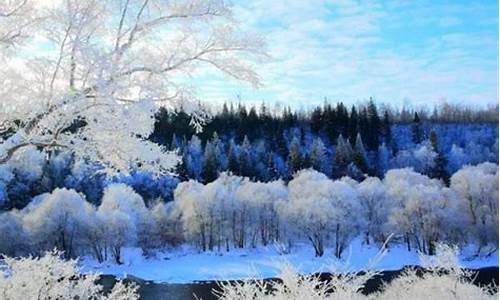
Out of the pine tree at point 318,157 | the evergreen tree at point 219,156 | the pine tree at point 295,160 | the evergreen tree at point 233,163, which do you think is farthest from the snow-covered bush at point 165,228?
the pine tree at point 318,157

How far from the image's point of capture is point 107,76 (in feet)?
20.2

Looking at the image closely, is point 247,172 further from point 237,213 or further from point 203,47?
point 203,47

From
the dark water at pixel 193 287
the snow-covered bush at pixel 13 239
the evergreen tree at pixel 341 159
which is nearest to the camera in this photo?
the dark water at pixel 193 287

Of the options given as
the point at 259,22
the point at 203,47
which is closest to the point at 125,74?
the point at 203,47

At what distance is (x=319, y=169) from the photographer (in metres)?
58.7

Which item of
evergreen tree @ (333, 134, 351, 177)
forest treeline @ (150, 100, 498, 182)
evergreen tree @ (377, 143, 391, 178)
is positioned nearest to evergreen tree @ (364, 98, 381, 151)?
forest treeline @ (150, 100, 498, 182)

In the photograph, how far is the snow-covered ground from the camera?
3666cm

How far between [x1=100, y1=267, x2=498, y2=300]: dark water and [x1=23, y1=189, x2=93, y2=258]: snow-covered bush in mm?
6631

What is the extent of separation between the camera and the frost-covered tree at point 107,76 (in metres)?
6.17

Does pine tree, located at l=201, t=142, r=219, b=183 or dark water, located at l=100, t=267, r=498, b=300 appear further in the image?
pine tree, located at l=201, t=142, r=219, b=183

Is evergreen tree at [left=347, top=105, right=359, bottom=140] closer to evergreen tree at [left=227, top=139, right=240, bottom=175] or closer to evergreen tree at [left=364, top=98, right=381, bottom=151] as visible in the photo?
evergreen tree at [left=364, top=98, right=381, bottom=151]

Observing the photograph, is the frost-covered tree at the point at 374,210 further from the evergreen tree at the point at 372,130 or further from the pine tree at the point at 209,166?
the evergreen tree at the point at 372,130

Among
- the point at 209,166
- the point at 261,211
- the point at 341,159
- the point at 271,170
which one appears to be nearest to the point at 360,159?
the point at 341,159

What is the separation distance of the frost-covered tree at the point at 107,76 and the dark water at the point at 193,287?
2193cm
